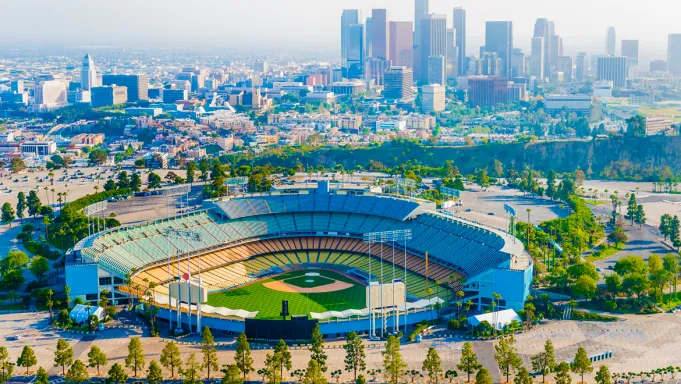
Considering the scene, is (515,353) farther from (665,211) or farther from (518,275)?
(665,211)

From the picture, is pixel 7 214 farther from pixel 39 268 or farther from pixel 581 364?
pixel 581 364

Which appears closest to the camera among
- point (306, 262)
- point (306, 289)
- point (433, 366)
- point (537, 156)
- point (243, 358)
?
point (433, 366)

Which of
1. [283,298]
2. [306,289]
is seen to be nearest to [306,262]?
[306,289]

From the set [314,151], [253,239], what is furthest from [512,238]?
[314,151]

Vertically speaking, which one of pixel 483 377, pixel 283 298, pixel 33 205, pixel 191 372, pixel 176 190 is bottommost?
pixel 283 298

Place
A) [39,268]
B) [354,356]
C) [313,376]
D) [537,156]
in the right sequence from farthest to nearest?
[537,156] < [39,268] < [354,356] < [313,376]

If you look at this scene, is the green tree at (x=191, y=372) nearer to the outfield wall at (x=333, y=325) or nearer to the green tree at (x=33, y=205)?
the outfield wall at (x=333, y=325)

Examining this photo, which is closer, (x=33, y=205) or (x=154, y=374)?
(x=154, y=374)
